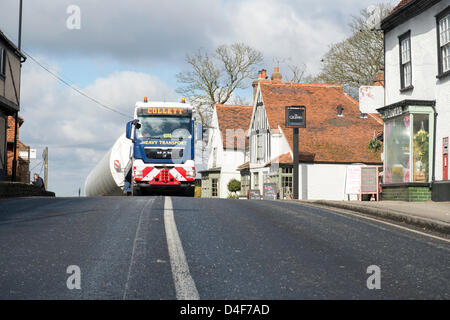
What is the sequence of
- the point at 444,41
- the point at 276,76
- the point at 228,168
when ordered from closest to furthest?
1. the point at 444,41
2. the point at 276,76
3. the point at 228,168

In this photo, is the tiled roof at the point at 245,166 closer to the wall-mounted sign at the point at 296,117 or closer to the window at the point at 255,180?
the window at the point at 255,180

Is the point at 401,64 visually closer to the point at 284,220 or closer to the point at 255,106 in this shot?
the point at 284,220

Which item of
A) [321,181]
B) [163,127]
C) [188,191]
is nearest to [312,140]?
[321,181]

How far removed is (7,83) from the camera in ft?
80.1

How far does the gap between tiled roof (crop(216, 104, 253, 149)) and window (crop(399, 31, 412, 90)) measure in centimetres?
2500

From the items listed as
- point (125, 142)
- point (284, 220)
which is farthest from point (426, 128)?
point (125, 142)

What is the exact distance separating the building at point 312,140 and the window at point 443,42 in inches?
604

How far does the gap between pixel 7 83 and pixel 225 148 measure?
904 inches

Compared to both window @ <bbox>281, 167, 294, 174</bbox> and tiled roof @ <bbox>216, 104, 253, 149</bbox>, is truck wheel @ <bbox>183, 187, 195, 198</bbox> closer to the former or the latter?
window @ <bbox>281, 167, 294, 174</bbox>

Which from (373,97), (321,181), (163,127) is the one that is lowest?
(321,181)

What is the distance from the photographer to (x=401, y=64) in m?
20.5

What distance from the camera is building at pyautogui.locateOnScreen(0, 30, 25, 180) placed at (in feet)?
77.4

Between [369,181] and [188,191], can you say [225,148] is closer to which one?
[369,181]

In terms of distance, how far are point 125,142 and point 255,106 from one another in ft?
58.3
